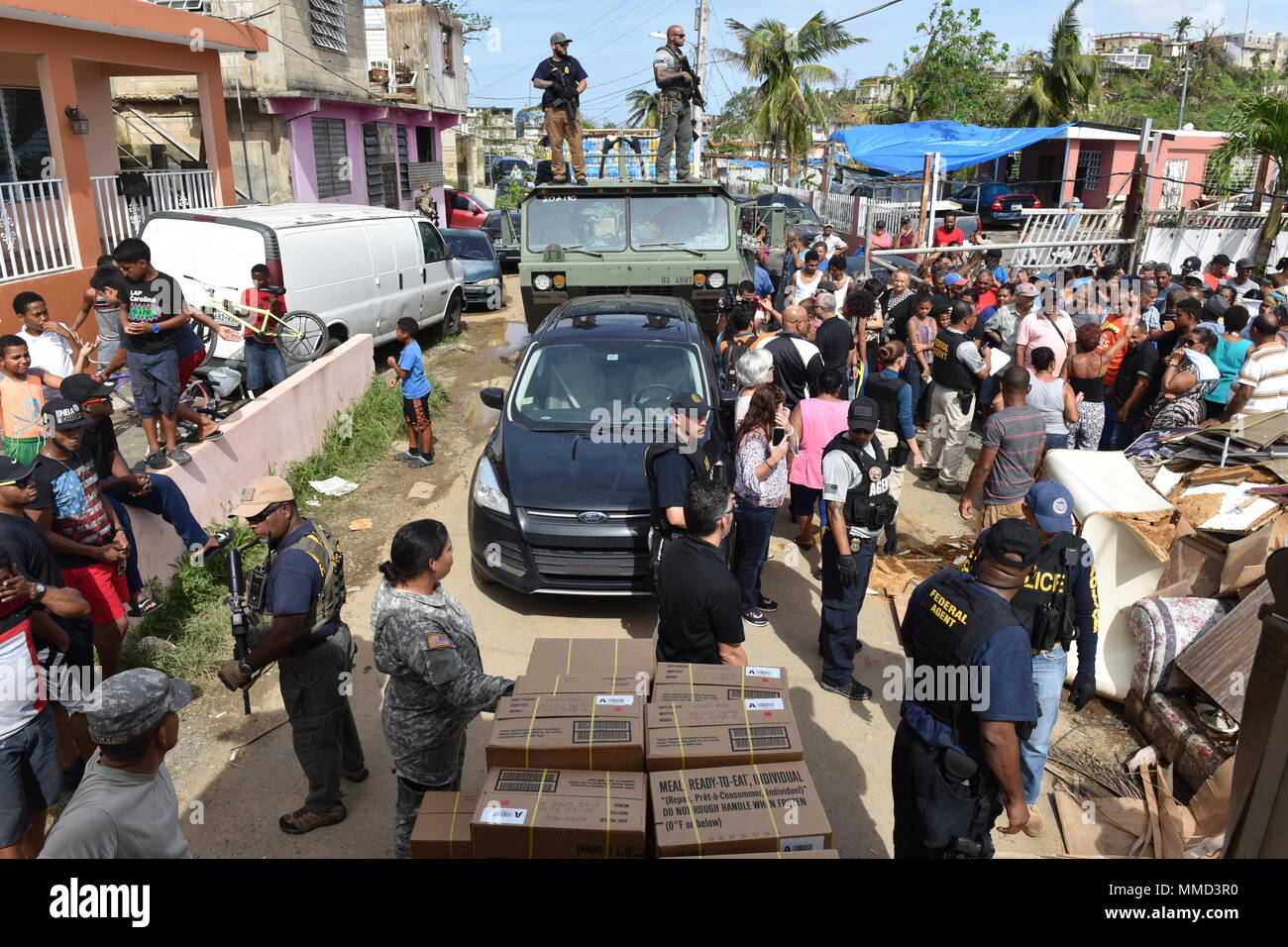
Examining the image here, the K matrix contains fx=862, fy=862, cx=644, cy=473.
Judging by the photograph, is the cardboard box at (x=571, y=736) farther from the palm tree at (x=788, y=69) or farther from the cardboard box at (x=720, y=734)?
the palm tree at (x=788, y=69)

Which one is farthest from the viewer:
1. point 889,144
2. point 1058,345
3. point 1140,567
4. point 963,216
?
point 963,216

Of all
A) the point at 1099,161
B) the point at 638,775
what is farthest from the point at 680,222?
the point at 1099,161

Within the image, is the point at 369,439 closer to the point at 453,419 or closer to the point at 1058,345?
the point at 453,419

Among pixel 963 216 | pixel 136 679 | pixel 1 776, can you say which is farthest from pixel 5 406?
pixel 963 216

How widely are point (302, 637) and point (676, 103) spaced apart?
945 centimetres

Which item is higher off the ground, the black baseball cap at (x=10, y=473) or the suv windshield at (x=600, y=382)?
the black baseball cap at (x=10, y=473)

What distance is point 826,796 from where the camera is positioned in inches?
167

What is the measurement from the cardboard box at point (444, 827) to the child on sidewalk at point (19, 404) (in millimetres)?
3147

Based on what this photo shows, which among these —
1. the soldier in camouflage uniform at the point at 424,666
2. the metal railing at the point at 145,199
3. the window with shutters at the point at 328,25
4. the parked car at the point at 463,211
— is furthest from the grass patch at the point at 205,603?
the parked car at the point at 463,211

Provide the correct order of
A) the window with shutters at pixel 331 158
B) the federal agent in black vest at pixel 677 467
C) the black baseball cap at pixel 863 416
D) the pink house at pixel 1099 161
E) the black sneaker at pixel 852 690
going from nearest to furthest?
1. the black baseball cap at pixel 863 416
2. the federal agent in black vest at pixel 677 467
3. the black sneaker at pixel 852 690
4. the window with shutters at pixel 331 158
5. the pink house at pixel 1099 161

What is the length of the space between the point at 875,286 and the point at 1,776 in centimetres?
788

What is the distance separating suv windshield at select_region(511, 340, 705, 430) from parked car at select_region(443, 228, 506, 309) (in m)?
9.08

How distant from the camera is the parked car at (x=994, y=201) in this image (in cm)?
2623
